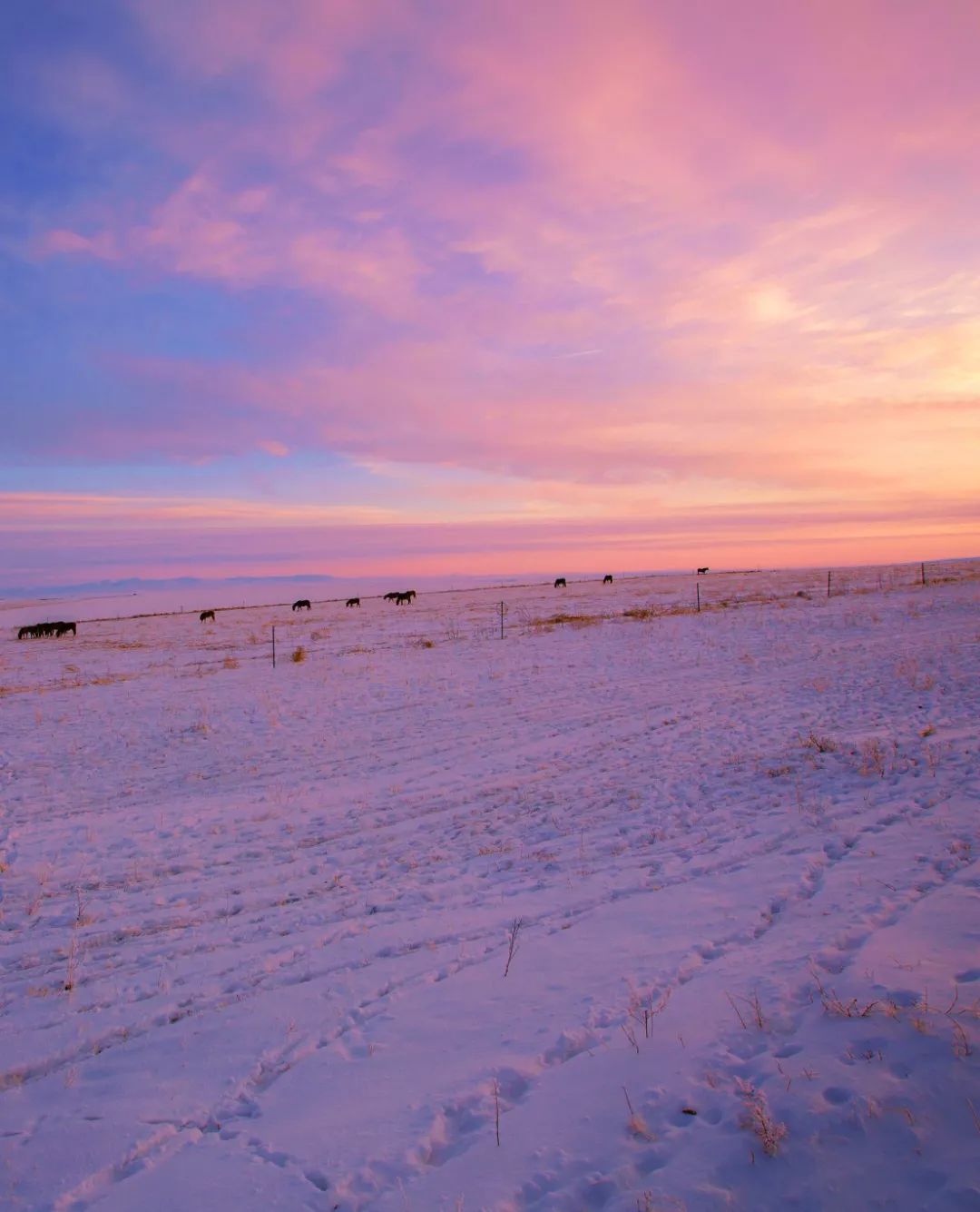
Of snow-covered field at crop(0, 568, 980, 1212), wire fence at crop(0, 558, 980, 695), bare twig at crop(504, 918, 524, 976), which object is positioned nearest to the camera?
snow-covered field at crop(0, 568, 980, 1212)

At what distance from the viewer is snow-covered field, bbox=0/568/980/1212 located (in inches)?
129

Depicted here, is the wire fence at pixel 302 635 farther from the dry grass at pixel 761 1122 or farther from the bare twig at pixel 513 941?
the dry grass at pixel 761 1122

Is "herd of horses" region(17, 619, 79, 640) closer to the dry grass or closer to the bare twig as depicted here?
the bare twig

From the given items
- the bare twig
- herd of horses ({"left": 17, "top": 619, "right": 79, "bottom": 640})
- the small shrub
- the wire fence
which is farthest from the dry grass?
Result: herd of horses ({"left": 17, "top": 619, "right": 79, "bottom": 640})

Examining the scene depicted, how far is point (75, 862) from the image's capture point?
315 inches

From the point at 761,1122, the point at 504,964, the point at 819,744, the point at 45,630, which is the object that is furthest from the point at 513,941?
the point at 45,630

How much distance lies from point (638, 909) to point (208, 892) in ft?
14.3

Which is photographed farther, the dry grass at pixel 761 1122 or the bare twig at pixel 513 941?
the bare twig at pixel 513 941

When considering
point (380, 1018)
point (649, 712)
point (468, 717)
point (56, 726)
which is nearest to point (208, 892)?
point (380, 1018)

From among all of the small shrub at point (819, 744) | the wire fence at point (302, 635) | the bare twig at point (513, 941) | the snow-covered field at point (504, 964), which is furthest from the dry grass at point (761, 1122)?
the wire fence at point (302, 635)

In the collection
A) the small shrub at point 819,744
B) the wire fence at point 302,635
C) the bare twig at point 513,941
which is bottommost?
the bare twig at point 513,941

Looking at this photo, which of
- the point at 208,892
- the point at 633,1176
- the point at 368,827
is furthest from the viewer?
the point at 368,827

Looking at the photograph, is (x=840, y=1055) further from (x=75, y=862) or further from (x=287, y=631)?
(x=287, y=631)

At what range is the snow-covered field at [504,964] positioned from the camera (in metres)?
3.28
